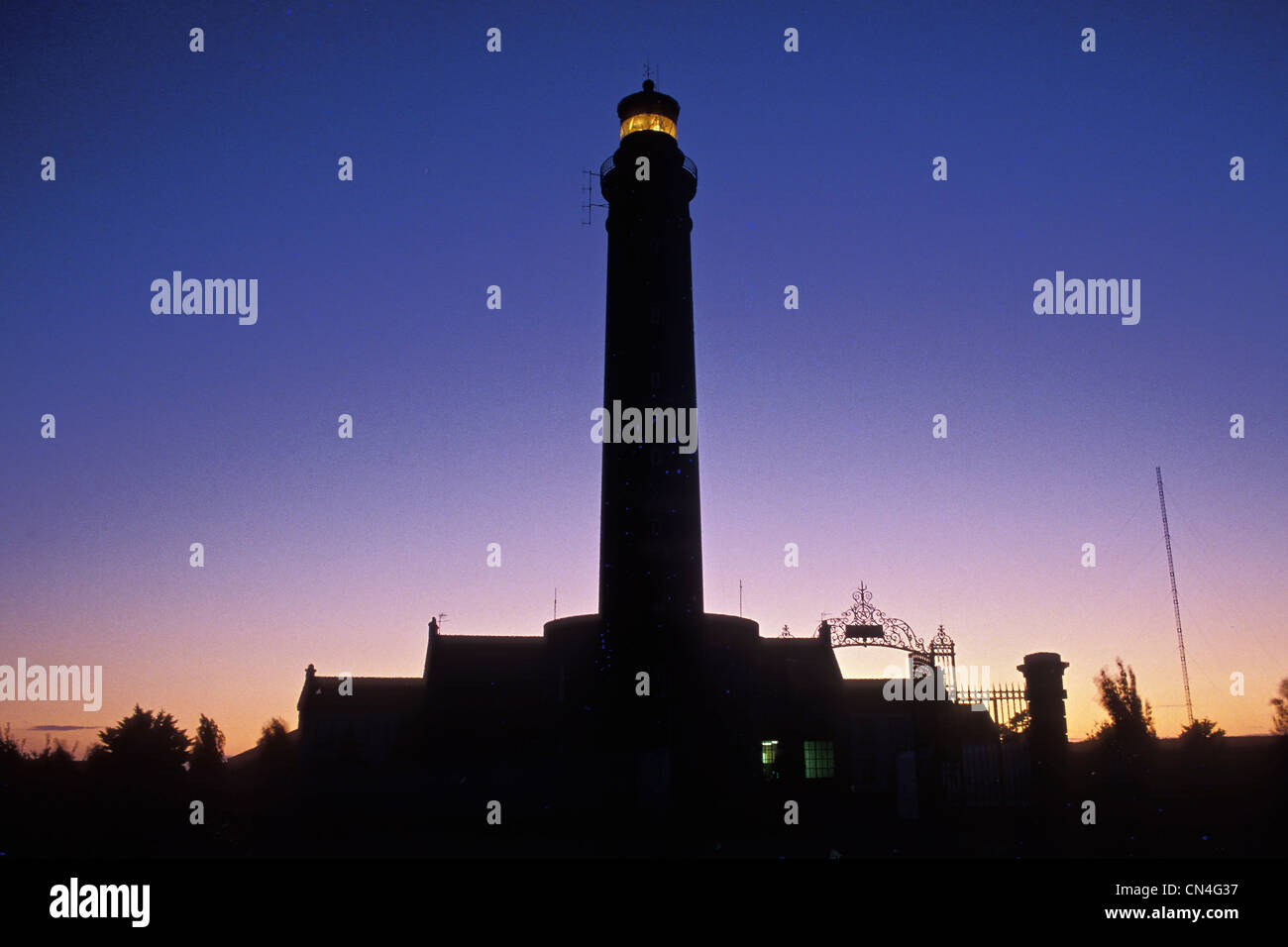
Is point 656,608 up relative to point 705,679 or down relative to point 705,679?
up

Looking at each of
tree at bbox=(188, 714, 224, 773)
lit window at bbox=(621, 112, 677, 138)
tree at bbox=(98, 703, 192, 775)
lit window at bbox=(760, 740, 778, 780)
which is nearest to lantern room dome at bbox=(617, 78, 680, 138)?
lit window at bbox=(621, 112, 677, 138)

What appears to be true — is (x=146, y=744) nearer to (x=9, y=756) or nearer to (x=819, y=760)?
(x=9, y=756)

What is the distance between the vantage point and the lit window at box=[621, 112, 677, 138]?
3092 cm

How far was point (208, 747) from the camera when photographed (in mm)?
73875

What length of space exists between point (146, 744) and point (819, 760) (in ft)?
152

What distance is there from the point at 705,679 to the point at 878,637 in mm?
6925

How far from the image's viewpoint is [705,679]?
27203 millimetres

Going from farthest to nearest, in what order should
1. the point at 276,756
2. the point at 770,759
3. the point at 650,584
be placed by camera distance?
the point at 276,756, the point at 770,759, the point at 650,584

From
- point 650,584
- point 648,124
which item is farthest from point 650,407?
point 648,124

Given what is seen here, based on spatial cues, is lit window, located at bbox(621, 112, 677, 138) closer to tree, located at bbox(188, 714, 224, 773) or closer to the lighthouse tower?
the lighthouse tower

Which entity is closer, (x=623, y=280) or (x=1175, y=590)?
(x=623, y=280)

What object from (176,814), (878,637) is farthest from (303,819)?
(878,637)
